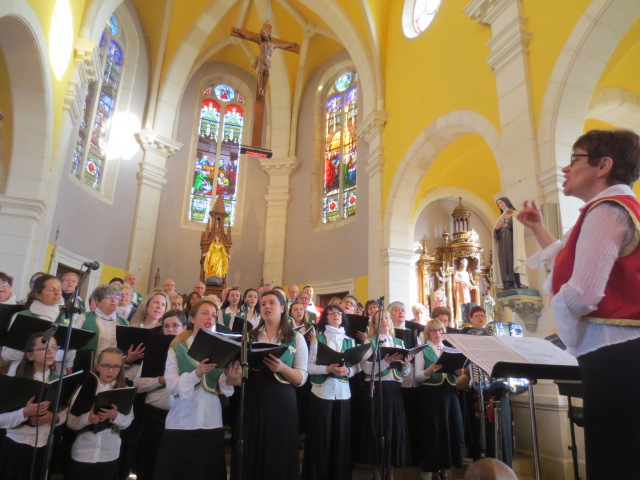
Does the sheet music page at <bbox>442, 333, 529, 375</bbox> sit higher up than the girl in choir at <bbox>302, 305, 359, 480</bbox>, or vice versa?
the sheet music page at <bbox>442, 333, 529, 375</bbox>

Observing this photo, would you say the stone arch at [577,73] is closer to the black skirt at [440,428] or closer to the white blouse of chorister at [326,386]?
the black skirt at [440,428]

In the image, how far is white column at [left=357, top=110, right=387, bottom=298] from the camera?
Result: 32.8 ft

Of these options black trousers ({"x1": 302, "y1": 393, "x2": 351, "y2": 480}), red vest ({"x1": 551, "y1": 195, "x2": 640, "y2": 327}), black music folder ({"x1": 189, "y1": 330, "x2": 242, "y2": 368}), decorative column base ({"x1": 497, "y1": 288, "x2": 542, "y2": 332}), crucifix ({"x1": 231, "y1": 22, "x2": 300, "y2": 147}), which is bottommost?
black trousers ({"x1": 302, "y1": 393, "x2": 351, "y2": 480})

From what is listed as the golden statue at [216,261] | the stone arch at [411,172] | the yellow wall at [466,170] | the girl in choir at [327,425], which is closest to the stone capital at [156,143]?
the golden statue at [216,261]

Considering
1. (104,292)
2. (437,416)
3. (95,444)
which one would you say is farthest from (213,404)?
(437,416)

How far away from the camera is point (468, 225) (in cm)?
1201

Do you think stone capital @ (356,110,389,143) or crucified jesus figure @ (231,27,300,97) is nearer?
stone capital @ (356,110,389,143)

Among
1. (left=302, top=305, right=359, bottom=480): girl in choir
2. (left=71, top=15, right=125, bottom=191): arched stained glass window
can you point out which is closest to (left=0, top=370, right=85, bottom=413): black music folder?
(left=302, top=305, right=359, bottom=480): girl in choir

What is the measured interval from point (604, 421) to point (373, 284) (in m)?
8.77

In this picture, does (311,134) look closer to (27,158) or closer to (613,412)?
(27,158)

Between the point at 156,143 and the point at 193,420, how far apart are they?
1120cm

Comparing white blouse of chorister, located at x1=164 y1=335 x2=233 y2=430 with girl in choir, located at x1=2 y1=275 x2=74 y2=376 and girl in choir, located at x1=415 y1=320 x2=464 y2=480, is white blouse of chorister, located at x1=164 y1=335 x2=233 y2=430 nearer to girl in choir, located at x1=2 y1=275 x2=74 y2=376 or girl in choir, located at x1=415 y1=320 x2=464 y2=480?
girl in choir, located at x1=2 y1=275 x2=74 y2=376

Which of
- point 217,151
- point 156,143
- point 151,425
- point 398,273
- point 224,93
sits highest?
point 224,93

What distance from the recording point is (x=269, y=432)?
309cm
